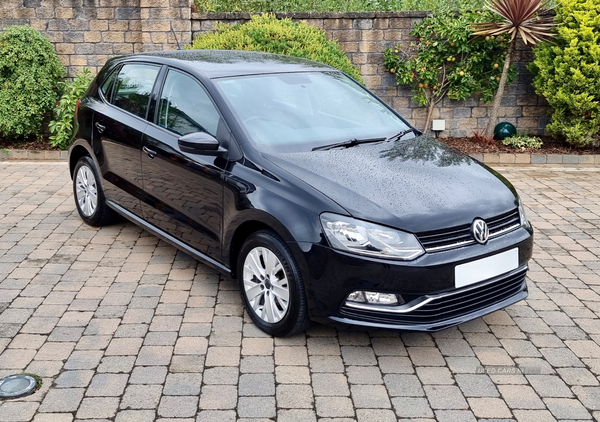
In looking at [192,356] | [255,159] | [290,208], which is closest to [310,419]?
[192,356]

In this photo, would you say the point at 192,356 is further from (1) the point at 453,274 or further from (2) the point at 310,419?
(1) the point at 453,274

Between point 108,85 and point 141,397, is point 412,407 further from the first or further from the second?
point 108,85

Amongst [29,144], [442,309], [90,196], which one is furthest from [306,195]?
[29,144]

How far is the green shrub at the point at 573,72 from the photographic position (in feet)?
30.1

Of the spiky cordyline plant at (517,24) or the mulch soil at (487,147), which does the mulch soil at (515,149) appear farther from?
the spiky cordyline plant at (517,24)

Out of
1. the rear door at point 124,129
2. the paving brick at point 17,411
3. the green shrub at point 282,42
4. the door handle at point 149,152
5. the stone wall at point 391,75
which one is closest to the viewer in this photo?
the paving brick at point 17,411

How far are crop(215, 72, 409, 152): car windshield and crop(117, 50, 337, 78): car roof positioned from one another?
0.09 m

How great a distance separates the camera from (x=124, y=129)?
5.50 metres

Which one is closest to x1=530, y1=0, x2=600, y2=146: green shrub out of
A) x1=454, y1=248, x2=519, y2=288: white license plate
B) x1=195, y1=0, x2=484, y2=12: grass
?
x1=195, y1=0, x2=484, y2=12: grass

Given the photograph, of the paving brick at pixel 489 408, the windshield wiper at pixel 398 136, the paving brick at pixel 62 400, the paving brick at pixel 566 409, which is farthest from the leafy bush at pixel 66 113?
the paving brick at pixel 566 409

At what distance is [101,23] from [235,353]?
7.73 meters

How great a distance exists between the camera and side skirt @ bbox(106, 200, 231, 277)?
4638 millimetres

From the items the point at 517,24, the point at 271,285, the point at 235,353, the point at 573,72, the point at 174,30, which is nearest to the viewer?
the point at 235,353

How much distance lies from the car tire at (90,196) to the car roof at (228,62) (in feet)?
3.85
